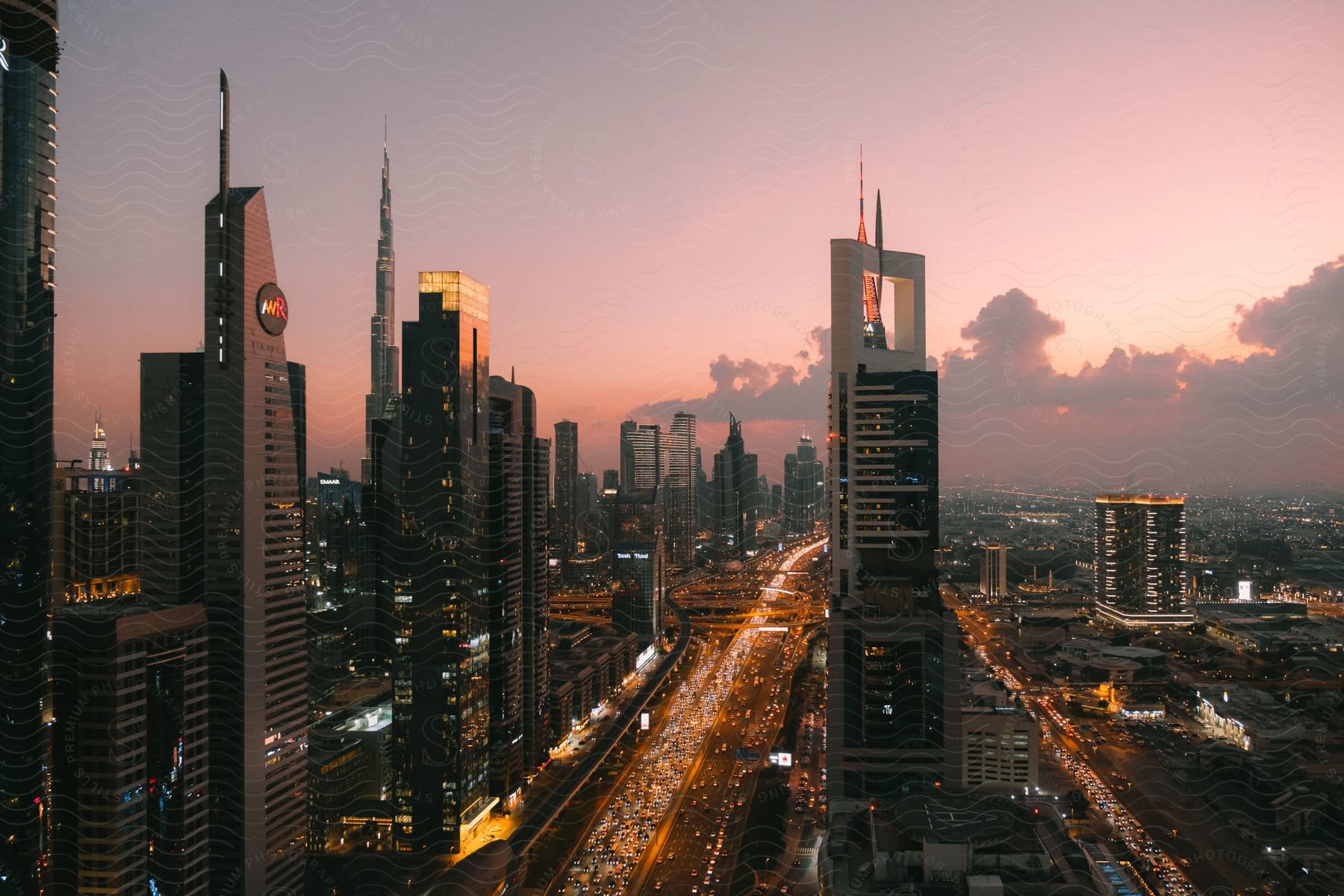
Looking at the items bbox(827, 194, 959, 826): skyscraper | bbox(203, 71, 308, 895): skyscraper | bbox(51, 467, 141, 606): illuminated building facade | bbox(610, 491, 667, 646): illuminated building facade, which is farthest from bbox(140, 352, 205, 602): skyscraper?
bbox(610, 491, 667, 646): illuminated building facade

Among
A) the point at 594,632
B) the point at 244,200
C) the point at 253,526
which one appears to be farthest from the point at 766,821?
the point at 594,632

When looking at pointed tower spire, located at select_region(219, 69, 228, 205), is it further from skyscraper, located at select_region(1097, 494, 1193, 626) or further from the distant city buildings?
the distant city buildings

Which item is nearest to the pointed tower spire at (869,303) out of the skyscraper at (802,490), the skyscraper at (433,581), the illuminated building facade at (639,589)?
the skyscraper at (433,581)

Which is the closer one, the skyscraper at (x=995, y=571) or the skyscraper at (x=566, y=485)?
the skyscraper at (x=995, y=571)

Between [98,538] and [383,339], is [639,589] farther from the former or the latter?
[98,538]

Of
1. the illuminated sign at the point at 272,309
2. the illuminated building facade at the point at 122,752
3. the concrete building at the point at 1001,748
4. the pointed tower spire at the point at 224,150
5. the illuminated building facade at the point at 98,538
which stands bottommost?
the concrete building at the point at 1001,748

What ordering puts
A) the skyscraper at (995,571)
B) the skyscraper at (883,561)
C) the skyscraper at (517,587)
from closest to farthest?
the skyscraper at (883,561), the skyscraper at (517,587), the skyscraper at (995,571)

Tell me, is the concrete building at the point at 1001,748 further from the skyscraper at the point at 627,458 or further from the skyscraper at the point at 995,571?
the skyscraper at the point at 627,458
